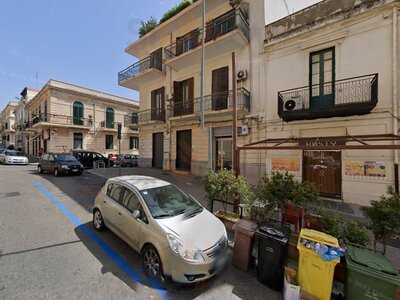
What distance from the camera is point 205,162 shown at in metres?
13.3

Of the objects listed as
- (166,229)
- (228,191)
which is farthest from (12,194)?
(228,191)

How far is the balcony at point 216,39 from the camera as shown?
36.0ft

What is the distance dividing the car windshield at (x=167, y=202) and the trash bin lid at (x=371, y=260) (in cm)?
259

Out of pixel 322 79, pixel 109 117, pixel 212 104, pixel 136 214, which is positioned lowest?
pixel 136 214

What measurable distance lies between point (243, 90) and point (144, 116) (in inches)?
353

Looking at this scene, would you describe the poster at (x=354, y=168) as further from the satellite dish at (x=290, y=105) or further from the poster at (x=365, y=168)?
the satellite dish at (x=290, y=105)

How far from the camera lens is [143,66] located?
55.1 ft

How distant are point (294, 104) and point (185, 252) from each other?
8474 mm

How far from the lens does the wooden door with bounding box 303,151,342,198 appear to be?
8.83 metres

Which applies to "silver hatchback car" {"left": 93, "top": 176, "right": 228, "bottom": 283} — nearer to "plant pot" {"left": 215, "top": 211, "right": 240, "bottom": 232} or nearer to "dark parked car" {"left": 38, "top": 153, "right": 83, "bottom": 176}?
"plant pot" {"left": 215, "top": 211, "right": 240, "bottom": 232}

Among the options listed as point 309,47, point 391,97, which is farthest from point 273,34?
point 391,97

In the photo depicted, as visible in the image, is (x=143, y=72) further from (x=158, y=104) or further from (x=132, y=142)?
(x=132, y=142)

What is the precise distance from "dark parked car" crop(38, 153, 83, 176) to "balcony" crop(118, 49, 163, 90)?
24.2 ft

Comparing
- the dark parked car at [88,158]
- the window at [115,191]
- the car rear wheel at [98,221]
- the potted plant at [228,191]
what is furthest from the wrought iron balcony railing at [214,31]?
the dark parked car at [88,158]
